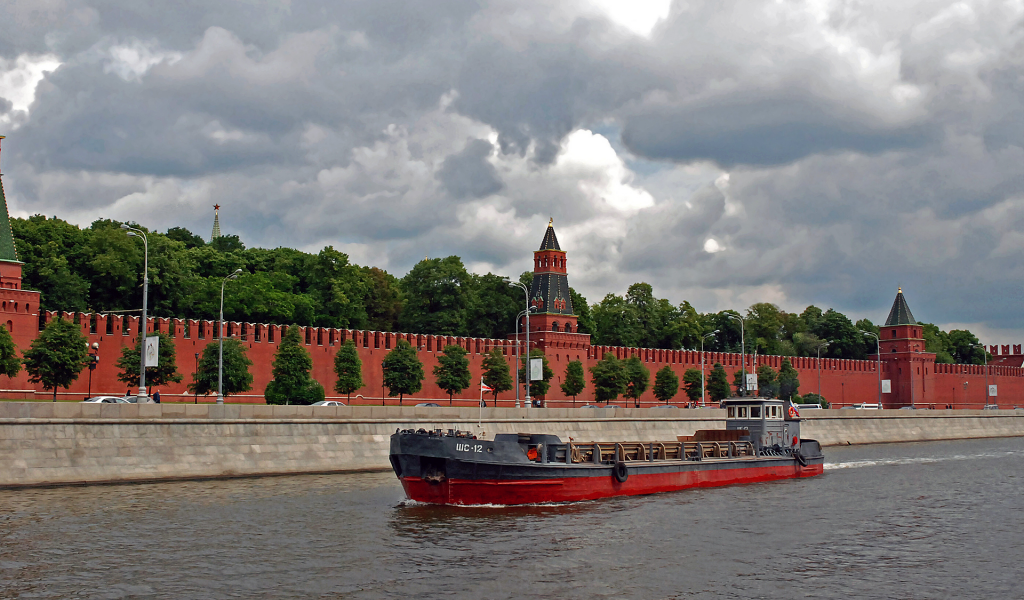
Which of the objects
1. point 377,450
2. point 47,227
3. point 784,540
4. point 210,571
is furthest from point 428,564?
point 47,227

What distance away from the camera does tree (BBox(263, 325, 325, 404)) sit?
184ft

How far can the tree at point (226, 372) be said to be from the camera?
5394 centimetres

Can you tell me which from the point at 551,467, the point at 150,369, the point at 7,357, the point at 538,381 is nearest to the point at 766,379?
the point at 538,381

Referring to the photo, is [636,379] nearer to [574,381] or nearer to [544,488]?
[574,381]

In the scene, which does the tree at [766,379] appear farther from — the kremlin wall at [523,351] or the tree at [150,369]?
the tree at [150,369]

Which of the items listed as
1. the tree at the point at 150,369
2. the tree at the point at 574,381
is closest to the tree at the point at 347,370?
the tree at the point at 150,369

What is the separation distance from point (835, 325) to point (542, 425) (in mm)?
85059

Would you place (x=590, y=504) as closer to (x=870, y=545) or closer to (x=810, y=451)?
(x=870, y=545)

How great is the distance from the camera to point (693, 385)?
8450cm

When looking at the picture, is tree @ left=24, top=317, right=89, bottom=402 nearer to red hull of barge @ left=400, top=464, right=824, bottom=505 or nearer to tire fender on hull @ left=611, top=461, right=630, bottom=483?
red hull of barge @ left=400, top=464, right=824, bottom=505

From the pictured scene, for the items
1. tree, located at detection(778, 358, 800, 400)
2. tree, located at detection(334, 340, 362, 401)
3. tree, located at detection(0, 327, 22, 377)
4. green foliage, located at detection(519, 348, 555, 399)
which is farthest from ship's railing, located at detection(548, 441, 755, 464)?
tree, located at detection(778, 358, 800, 400)

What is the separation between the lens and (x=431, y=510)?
2762cm

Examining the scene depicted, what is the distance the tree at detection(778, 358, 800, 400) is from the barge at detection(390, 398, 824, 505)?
166 ft

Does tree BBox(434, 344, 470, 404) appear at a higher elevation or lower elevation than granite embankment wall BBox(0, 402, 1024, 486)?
higher
